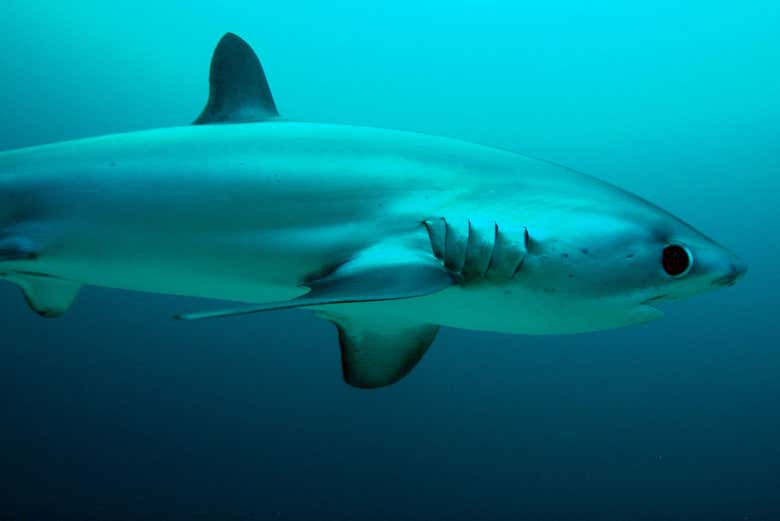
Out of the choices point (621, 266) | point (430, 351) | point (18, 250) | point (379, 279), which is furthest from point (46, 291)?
point (430, 351)

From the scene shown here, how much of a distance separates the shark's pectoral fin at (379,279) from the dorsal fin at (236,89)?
3.37 ft

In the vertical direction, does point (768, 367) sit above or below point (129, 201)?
below

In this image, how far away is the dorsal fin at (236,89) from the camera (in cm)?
240

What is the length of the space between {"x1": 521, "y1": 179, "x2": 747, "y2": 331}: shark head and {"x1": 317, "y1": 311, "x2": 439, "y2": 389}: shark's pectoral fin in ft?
2.72

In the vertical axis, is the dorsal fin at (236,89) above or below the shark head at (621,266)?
above

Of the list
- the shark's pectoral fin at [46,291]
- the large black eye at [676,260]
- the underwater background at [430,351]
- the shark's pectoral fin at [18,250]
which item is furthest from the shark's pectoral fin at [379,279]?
the underwater background at [430,351]

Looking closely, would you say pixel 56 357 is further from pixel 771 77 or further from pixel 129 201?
pixel 771 77

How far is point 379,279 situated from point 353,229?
0.26 m

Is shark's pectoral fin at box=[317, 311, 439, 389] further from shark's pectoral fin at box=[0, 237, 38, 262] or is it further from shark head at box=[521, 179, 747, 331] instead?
shark's pectoral fin at box=[0, 237, 38, 262]

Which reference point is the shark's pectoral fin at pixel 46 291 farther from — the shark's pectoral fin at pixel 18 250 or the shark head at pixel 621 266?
the shark head at pixel 621 266

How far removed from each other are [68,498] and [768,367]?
15791 millimetres

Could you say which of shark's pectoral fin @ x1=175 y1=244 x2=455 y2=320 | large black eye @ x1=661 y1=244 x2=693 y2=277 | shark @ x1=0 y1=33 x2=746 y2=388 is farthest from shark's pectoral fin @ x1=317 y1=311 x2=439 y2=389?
large black eye @ x1=661 y1=244 x2=693 y2=277

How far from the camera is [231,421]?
11.8 m

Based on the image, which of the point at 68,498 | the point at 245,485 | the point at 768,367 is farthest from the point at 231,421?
the point at 768,367
